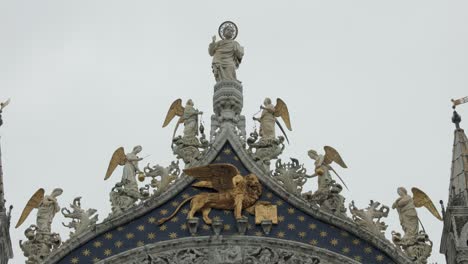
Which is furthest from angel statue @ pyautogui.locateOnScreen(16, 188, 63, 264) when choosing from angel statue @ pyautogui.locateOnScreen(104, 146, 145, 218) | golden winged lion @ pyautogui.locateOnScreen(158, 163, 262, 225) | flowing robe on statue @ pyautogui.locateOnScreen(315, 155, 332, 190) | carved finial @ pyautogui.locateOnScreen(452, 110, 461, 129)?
carved finial @ pyautogui.locateOnScreen(452, 110, 461, 129)

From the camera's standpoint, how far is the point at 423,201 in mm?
22922

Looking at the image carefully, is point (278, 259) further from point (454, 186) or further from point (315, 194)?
point (454, 186)

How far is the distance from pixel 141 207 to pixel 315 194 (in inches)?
119

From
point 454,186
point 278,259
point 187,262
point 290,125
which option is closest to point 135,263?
point 187,262

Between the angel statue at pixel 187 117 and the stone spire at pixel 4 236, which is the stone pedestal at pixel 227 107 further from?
the stone spire at pixel 4 236

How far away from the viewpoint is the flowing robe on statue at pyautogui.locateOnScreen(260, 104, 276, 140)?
23.9 metres

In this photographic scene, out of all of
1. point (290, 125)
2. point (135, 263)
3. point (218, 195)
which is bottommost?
point (135, 263)

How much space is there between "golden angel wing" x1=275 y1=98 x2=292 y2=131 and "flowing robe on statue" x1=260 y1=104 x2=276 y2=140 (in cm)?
9

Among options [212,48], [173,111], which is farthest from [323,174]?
[212,48]

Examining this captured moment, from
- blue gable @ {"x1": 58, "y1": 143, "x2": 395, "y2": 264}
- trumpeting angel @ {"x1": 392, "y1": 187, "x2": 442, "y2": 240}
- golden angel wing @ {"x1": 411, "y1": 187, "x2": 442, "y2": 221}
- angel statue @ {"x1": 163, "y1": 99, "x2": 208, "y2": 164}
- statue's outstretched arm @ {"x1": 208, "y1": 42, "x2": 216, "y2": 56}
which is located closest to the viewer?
blue gable @ {"x1": 58, "y1": 143, "x2": 395, "y2": 264}

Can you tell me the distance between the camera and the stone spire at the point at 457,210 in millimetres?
21938

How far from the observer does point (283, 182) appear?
2309 cm

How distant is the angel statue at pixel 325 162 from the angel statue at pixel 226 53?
2.31 meters

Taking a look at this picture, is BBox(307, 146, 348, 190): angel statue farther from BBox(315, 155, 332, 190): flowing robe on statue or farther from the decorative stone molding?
the decorative stone molding
